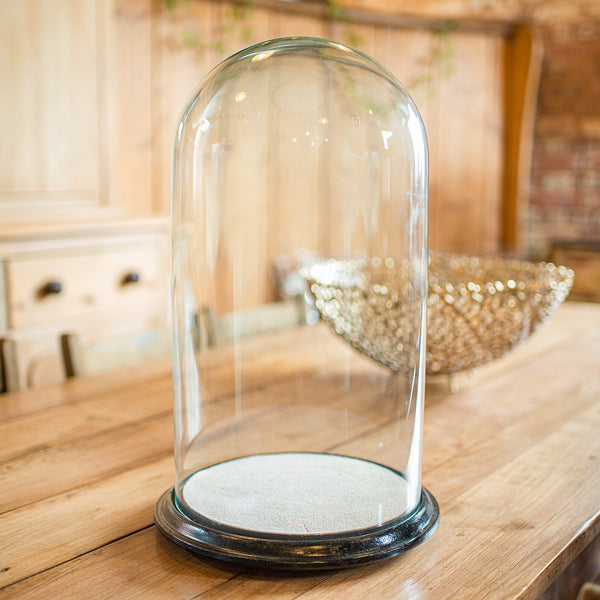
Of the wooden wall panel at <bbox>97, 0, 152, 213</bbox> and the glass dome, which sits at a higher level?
the wooden wall panel at <bbox>97, 0, 152, 213</bbox>

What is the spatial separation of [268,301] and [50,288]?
1.08 metres

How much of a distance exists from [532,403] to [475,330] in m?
0.14

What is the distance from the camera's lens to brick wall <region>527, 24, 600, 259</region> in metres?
3.50

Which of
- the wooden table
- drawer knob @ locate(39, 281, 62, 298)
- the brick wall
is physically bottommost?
the wooden table

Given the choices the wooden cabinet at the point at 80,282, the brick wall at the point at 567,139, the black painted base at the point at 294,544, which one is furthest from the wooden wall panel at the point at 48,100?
the brick wall at the point at 567,139

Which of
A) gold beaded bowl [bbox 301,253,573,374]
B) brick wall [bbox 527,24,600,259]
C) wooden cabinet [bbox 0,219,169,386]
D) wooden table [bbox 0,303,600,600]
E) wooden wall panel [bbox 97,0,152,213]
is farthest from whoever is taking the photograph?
brick wall [bbox 527,24,600,259]

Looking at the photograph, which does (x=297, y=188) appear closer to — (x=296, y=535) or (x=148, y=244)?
(x=296, y=535)

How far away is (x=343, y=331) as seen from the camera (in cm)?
107

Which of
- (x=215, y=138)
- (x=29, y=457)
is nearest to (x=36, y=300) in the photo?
(x=29, y=457)

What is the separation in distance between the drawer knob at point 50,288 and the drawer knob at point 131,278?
24 cm

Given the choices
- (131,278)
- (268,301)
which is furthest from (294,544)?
(131,278)

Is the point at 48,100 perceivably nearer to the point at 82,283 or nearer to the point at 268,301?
the point at 82,283

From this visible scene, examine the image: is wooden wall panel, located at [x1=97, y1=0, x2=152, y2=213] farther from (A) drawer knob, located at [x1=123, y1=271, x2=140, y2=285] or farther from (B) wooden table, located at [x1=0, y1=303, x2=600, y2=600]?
(B) wooden table, located at [x1=0, y1=303, x2=600, y2=600]

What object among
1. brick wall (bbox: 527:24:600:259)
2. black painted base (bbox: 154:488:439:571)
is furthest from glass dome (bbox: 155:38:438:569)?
brick wall (bbox: 527:24:600:259)
